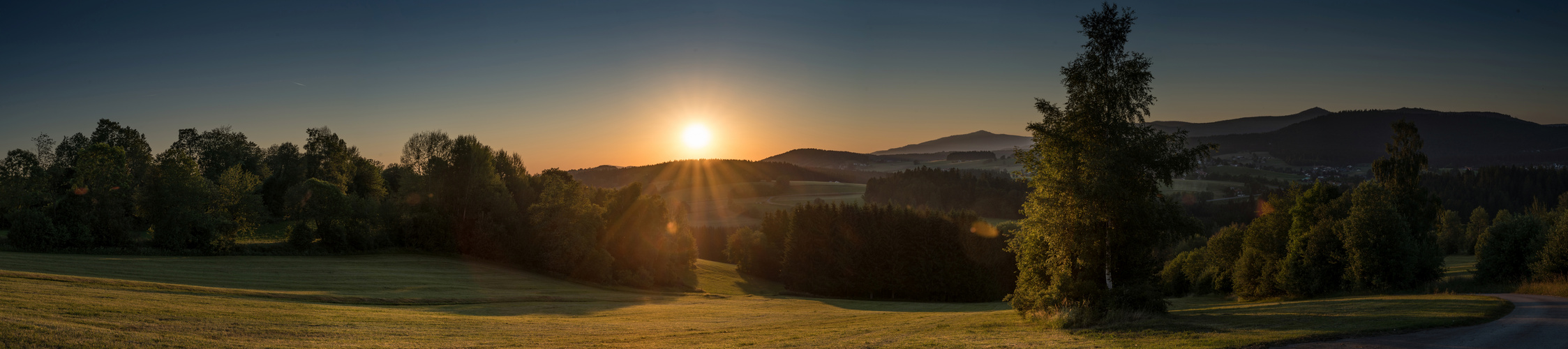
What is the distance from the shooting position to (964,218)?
73.6 m

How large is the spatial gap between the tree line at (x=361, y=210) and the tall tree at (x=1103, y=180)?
132 ft

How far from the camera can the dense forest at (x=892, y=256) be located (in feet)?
210

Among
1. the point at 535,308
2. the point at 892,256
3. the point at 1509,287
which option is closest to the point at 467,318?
the point at 535,308

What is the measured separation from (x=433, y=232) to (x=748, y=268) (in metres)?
35.2

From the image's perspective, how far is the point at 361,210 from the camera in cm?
5503

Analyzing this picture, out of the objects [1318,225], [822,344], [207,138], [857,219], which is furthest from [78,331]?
[207,138]

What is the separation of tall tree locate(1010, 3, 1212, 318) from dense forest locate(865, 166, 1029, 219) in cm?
10661

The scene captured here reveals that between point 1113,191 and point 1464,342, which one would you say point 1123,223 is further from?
point 1464,342

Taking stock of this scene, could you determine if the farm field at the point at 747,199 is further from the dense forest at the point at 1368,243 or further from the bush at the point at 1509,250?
the bush at the point at 1509,250

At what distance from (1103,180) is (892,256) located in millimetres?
44511

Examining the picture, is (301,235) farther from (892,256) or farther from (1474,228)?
(1474,228)

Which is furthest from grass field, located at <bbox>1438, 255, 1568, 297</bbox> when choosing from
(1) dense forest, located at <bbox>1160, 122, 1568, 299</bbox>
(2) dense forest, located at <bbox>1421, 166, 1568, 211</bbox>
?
(2) dense forest, located at <bbox>1421, 166, 1568, 211</bbox>

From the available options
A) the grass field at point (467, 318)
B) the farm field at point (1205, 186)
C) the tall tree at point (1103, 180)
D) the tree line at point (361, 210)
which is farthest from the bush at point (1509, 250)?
the farm field at point (1205, 186)

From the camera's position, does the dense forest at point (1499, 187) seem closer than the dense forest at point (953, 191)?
Yes
